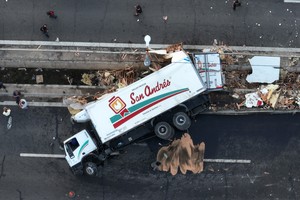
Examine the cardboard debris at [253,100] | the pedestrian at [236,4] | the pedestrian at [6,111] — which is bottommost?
the pedestrian at [6,111]

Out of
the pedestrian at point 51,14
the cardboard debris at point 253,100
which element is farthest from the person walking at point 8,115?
the cardboard debris at point 253,100

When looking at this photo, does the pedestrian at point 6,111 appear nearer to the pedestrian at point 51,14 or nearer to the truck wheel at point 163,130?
the pedestrian at point 51,14

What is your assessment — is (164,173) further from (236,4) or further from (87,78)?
(236,4)

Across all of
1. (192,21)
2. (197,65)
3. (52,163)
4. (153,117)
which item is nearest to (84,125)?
(52,163)

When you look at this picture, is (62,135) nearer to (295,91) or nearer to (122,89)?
(122,89)

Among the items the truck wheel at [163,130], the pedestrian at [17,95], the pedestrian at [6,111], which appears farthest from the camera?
the pedestrian at [6,111]

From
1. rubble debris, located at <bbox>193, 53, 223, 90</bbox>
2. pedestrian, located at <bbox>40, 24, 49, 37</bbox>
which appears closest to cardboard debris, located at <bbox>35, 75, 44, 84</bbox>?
pedestrian, located at <bbox>40, 24, 49, 37</bbox>

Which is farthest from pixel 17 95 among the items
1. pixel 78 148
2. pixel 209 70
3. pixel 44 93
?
pixel 209 70
